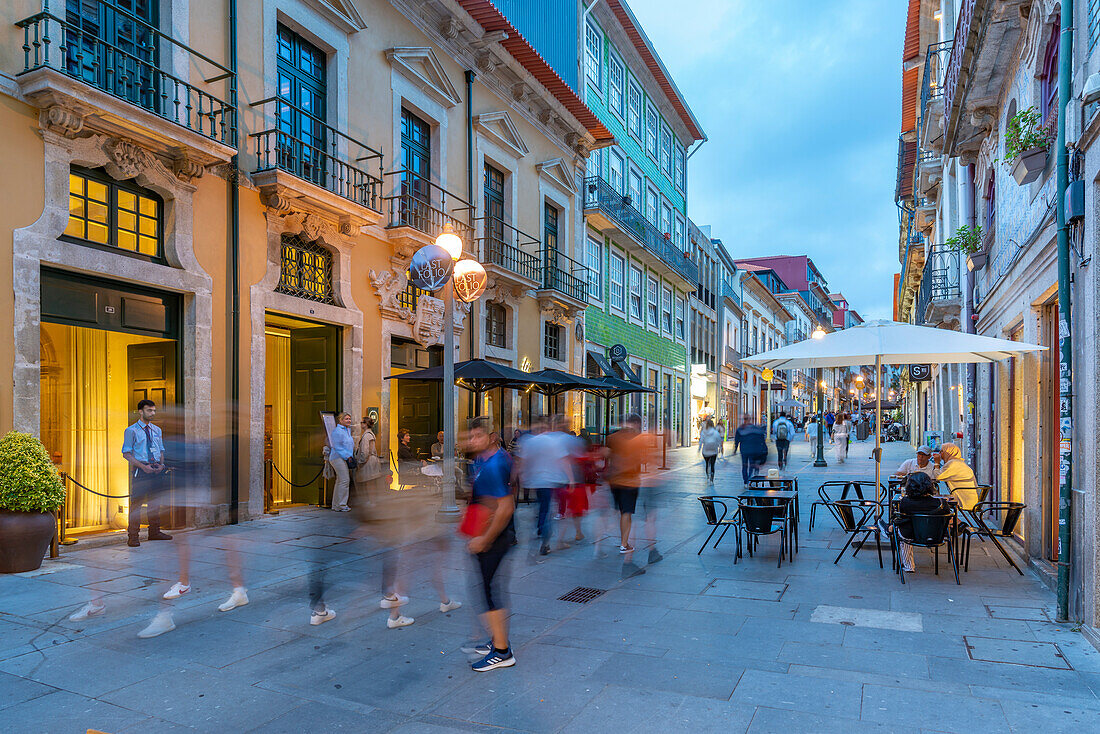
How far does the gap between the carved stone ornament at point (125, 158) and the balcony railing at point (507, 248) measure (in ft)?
26.4

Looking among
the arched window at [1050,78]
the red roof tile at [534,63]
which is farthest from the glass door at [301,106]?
the arched window at [1050,78]

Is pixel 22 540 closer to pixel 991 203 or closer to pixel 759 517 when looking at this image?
pixel 759 517

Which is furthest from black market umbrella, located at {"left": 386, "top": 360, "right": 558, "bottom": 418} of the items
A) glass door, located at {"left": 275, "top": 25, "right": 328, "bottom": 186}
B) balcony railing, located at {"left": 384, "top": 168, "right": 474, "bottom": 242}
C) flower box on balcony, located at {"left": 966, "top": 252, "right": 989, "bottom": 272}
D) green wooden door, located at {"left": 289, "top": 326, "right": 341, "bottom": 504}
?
flower box on balcony, located at {"left": 966, "top": 252, "right": 989, "bottom": 272}

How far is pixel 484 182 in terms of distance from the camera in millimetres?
17875

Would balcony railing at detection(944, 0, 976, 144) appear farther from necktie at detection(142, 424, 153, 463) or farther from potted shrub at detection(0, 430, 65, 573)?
potted shrub at detection(0, 430, 65, 573)

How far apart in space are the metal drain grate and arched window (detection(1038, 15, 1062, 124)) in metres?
6.38

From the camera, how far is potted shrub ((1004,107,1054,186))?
282 inches

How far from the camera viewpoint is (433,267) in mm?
10766

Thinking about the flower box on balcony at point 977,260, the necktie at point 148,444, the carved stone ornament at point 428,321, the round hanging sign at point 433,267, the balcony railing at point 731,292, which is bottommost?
the necktie at point 148,444

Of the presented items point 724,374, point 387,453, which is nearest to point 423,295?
point 387,453

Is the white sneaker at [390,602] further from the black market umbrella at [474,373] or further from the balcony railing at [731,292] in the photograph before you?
the balcony railing at [731,292]

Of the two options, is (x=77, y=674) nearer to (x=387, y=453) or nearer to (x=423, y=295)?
(x=387, y=453)

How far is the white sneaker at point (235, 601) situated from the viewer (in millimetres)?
6168

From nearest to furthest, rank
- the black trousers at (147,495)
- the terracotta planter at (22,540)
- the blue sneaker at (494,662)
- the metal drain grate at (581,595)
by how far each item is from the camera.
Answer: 1. the blue sneaker at (494,662)
2. the black trousers at (147,495)
3. the metal drain grate at (581,595)
4. the terracotta planter at (22,540)
